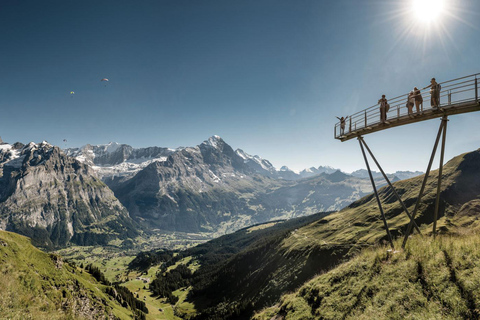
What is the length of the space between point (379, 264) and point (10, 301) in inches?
1616

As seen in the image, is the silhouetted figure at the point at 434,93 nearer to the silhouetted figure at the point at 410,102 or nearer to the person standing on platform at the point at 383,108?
the silhouetted figure at the point at 410,102

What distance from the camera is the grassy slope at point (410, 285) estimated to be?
494 inches

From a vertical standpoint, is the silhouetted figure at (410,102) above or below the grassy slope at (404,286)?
above

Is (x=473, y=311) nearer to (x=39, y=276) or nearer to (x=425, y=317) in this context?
(x=425, y=317)

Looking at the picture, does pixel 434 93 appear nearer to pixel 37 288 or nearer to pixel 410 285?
pixel 410 285

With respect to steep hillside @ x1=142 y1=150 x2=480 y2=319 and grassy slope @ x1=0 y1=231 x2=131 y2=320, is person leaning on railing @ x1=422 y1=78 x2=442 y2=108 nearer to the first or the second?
grassy slope @ x1=0 y1=231 x2=131 y2=320

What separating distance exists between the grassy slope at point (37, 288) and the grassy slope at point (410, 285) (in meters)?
31.0

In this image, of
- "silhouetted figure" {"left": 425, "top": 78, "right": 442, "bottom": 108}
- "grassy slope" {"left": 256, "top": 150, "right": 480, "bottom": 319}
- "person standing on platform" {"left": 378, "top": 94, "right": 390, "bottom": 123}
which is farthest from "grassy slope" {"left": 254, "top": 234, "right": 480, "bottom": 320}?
"person standing on platform" {"left": 378, "top": 94, "right": 390, "bottom": 123}

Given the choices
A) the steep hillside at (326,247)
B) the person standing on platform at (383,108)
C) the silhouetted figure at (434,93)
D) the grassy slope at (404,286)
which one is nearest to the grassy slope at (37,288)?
the grassy slope at (404,286)

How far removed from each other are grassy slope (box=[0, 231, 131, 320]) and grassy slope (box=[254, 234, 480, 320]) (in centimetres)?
3098

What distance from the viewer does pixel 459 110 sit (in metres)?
17.0

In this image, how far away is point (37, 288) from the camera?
36312 millimetres

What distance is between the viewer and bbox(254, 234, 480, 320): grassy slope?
12.5 m

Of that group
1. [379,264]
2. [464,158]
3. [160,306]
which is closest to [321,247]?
[379,264]
